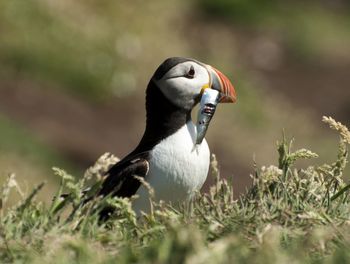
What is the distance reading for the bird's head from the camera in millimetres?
6042

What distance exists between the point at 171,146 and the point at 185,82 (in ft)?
1.39

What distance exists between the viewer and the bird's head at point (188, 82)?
604 centimetres

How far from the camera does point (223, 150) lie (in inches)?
636

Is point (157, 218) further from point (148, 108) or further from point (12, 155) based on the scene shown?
point (12, 155)

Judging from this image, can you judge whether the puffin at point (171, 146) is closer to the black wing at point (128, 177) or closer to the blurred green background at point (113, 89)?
the black wing at point (128, 177)

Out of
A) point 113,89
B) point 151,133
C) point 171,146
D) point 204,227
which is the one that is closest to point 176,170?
point 171,146

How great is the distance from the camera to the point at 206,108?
19.6 feet

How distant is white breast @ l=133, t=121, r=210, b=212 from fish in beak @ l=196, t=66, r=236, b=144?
0.09m

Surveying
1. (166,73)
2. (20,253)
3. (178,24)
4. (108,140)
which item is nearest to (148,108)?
(166,73)

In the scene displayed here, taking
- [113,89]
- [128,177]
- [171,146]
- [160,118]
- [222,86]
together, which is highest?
[113,89]

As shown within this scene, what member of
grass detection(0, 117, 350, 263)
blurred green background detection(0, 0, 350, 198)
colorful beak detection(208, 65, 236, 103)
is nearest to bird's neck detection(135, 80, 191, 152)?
colorful beak detection(208, 65, 236, 103)

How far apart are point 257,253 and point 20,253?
877 millimetres

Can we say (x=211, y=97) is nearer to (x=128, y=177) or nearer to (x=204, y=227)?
(x=128, y=177)

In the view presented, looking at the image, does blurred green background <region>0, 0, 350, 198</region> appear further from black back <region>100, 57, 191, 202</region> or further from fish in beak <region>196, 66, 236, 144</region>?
fish in beak <region>196, 66, 236, 144</region>
